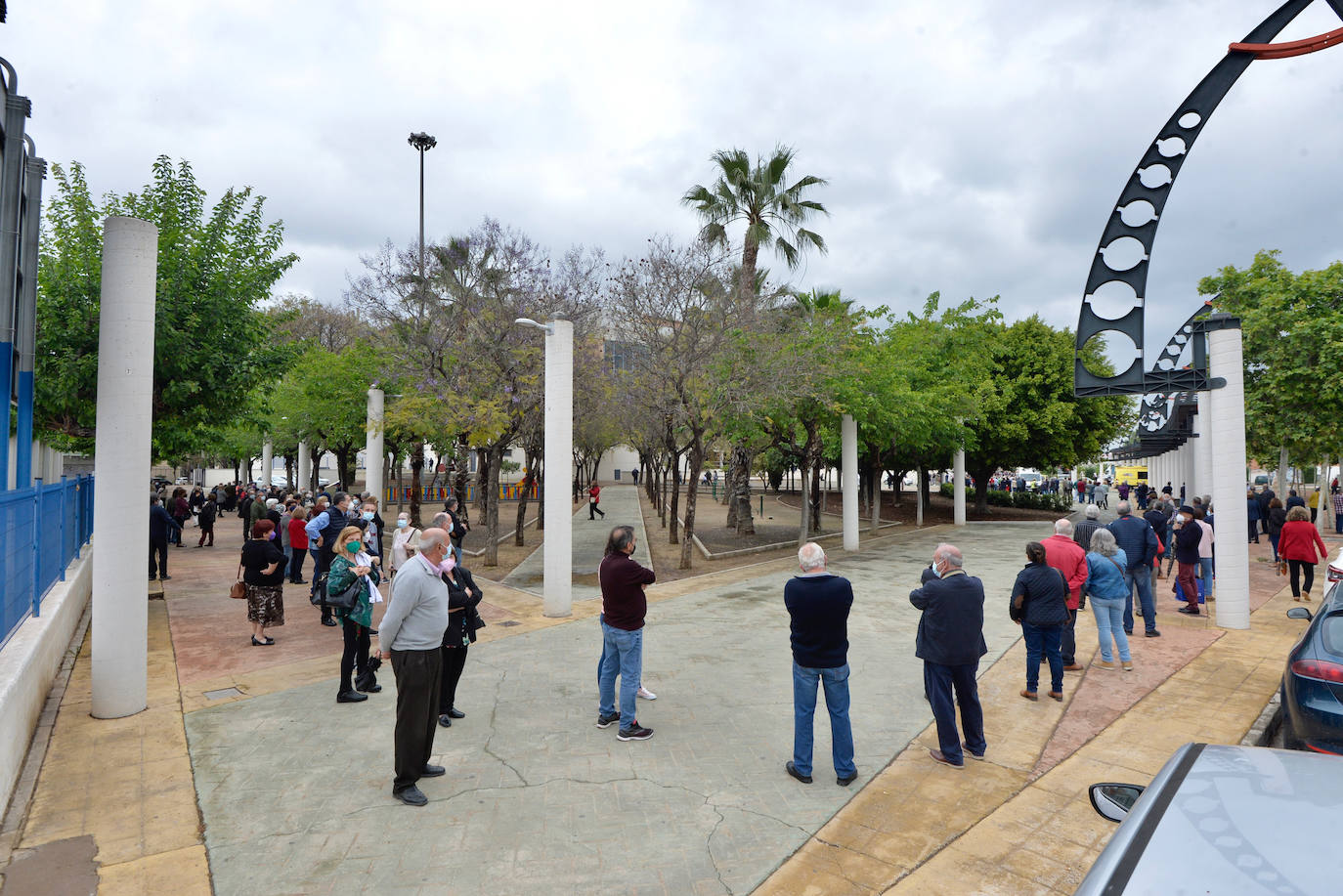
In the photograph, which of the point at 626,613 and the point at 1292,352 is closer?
the point at 626,613

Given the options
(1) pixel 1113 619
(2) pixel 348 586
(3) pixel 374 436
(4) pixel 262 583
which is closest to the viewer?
(2) pixel 348 586

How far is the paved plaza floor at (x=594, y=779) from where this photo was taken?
3.80 metres

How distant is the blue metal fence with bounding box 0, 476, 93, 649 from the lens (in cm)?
558

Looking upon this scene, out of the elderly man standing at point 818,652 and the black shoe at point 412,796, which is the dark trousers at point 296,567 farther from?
the elderly man standing at point 818,652

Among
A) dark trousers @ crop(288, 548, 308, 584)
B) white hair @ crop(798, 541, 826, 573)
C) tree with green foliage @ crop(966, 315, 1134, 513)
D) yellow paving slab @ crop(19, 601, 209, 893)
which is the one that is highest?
tree with green foliage @ crop(966, 315, 1134, 513)

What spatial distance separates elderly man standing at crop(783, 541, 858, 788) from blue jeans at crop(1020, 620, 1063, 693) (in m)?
2.65

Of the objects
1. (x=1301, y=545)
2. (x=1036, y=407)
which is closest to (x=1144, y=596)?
(x=1301, y=545)

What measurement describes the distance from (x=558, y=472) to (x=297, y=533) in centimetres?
537

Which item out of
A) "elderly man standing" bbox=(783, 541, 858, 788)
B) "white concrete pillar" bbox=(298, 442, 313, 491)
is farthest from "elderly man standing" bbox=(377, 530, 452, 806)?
"white concrete pillar" bbox=(298, 442, 313, 491)

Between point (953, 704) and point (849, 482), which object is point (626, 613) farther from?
point (849, 482)

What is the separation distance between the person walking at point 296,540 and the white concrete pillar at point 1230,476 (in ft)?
45.7

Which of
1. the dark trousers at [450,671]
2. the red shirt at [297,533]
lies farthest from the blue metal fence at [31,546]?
the dark trousers at [450,671]

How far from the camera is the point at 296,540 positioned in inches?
489

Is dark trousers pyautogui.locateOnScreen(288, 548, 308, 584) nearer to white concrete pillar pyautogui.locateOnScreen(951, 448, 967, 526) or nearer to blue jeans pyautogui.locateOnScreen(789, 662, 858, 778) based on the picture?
blue jeans pyautogui.locateOnScreen(789, 662, 858, 778)
